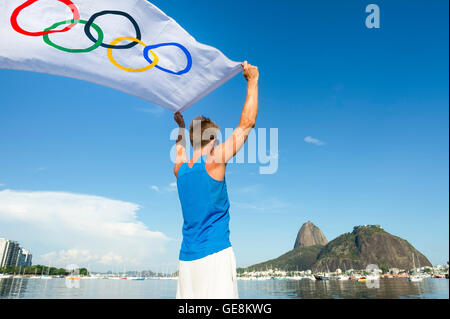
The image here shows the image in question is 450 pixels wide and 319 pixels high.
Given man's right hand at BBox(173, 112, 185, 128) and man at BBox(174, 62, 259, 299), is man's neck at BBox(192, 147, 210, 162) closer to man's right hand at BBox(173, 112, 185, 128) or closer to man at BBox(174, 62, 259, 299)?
man at BBox(174, 62, 259, 299)

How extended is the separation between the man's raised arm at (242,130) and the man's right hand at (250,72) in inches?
4.0

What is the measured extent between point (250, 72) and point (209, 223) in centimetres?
143

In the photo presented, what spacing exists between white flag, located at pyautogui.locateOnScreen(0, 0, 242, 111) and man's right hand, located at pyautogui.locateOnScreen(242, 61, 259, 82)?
0.35m

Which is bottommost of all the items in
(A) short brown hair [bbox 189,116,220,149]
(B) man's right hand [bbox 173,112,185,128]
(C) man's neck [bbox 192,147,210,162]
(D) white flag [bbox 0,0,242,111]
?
(C) man's neck [bbox 192,147,210,162]

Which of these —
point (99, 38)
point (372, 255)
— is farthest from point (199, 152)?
point (372, 255)

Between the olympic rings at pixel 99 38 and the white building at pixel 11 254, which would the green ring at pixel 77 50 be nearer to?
the olympic rings at pixel 99 38

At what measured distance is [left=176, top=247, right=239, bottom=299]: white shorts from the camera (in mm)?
1985

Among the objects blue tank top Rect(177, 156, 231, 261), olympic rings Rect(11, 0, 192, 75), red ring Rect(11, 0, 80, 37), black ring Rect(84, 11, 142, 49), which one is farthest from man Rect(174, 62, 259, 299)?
red ring Rect(11, 0, 80, 37)

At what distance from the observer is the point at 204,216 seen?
2.11 meters

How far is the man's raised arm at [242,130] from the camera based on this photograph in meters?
2.08

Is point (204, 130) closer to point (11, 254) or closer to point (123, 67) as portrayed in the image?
point (123, 67)
